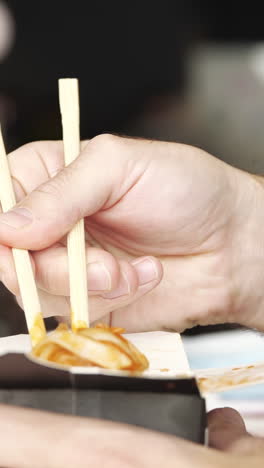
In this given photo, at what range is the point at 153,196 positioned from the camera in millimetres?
997

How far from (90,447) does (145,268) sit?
472 mm

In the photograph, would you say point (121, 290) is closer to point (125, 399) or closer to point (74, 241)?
point (74, 241)

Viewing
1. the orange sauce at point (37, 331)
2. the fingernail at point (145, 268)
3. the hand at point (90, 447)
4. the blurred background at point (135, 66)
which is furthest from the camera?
the blurred background at point (135, 66)

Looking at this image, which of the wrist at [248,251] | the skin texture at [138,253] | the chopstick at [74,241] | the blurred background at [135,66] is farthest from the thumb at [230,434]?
the blurred background at [135,66]

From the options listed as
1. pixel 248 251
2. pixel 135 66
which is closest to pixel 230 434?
pixel 248 251

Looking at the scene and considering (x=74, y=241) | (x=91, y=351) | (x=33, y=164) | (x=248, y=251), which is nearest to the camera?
(x=91, y=351)

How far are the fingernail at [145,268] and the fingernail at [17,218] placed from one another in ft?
0.70

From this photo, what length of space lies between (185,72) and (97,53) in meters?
0.39

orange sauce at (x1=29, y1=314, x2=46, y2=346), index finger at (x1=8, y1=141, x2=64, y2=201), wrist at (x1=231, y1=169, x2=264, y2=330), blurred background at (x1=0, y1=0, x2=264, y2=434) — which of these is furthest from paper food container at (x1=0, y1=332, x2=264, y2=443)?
blurred background at (x1=0, y1=0, x2=264, y2=434)

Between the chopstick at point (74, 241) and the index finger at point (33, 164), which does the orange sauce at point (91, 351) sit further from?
the index finger at point (33, 164)

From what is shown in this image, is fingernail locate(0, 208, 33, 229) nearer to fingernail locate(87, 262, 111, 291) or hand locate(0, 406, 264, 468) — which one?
fingernail locate(87, 262, 111, 291)

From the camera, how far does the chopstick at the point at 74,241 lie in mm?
751

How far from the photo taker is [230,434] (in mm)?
623

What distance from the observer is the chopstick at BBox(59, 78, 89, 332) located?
751 millimetres
